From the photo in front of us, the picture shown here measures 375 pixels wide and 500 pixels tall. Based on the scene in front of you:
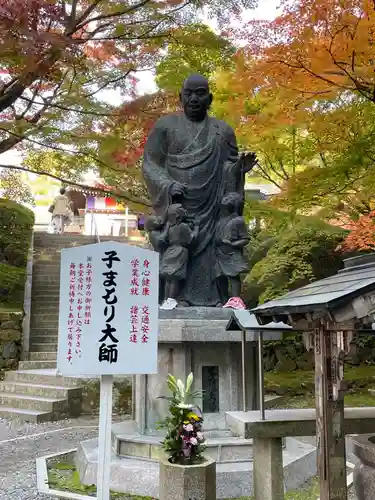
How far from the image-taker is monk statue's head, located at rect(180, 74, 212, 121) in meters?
6.61

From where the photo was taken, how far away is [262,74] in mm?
8062

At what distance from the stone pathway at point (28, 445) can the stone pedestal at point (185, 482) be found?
1.57 m

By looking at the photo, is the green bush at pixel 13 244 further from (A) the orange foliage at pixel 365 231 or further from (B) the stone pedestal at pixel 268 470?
(B) the stone pedestal at pixel 268 470

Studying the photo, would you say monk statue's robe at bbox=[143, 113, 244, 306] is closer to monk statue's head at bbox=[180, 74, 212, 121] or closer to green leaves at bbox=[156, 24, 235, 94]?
monk statue's head at bbox=[180, 74, 212, 121]

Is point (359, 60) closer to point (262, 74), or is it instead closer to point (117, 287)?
point (262, 74)

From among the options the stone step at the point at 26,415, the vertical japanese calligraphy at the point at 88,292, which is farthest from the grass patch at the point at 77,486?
the stone step at the point at 26,415

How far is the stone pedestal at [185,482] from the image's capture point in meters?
3.75

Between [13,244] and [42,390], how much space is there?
5.02 m

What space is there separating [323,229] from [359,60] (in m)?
3.93

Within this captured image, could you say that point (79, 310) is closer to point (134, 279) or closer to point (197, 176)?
point (134, 279)

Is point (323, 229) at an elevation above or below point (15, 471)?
above

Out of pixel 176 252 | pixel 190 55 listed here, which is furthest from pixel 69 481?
pixel 190 55

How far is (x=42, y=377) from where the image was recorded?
9.78 m

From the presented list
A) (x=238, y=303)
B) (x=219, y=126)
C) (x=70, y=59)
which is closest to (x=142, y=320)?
(x=238, y=303)
